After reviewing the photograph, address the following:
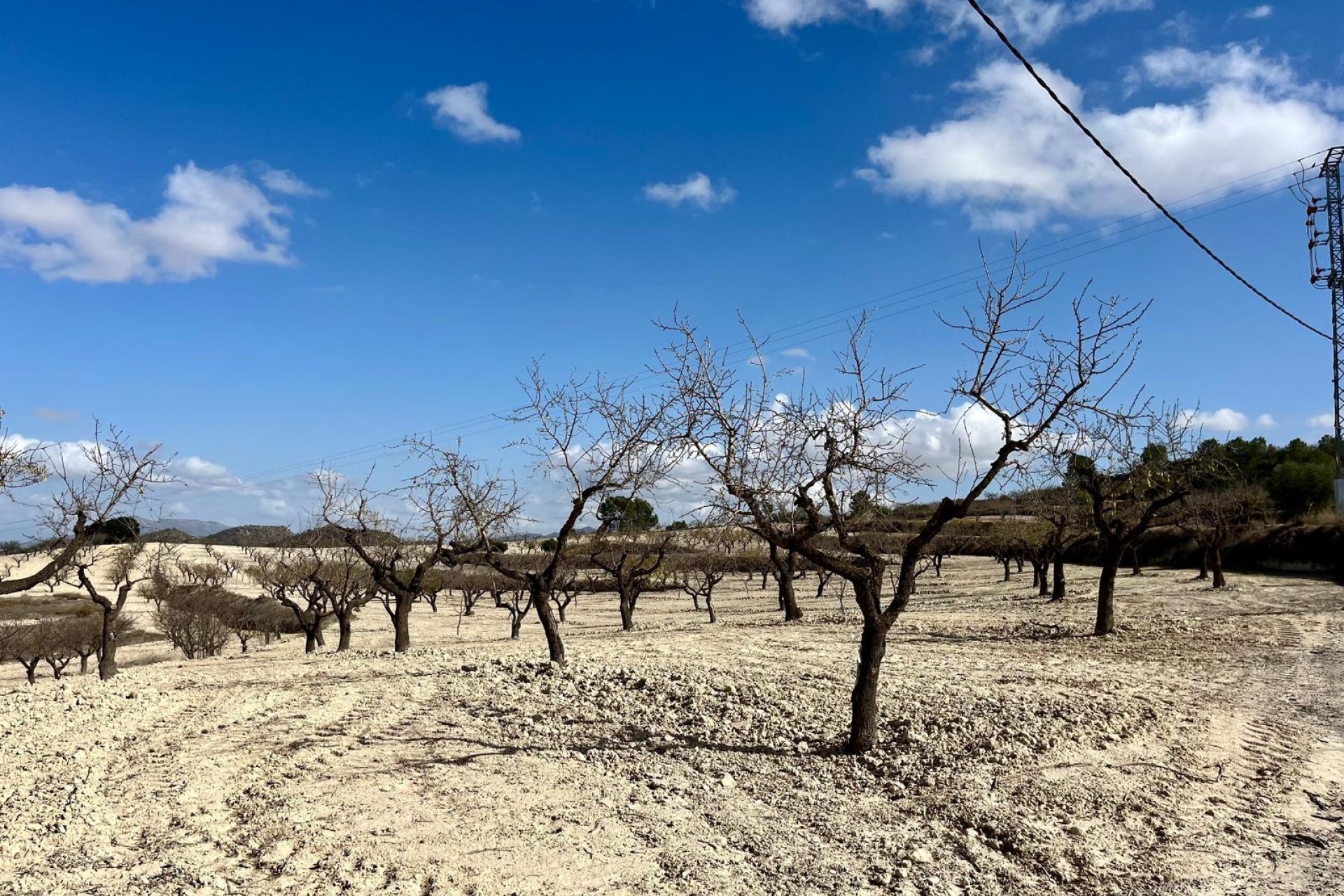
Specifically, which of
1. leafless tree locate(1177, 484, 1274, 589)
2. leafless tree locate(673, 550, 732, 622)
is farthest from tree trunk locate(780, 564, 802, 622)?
leafless tree locate(1177, 484, 1274, 589)

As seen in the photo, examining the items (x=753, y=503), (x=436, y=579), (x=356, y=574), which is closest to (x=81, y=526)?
(x=753, y=503)

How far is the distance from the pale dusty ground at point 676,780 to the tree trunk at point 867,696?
0.66 ft

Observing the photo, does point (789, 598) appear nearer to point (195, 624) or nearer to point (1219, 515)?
point (1219, 515)

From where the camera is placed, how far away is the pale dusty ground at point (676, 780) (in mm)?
5586

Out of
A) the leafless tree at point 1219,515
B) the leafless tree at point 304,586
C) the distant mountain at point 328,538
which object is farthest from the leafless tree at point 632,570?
the leafless tree at point 1219,515

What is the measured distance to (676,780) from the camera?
7223mm

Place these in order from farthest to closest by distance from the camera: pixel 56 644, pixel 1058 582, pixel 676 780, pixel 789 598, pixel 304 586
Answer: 1. pixel 304 586
2. pixel 56 644
3. pixel 1058 582
4. pixel 789 598
5. pixel 676 780

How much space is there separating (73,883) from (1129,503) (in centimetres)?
2044

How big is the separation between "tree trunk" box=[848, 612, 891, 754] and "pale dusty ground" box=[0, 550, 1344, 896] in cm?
20

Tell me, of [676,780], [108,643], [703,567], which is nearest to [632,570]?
[703,567]

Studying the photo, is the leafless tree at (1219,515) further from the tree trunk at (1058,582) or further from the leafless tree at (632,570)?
the leafless tree at (632,570)

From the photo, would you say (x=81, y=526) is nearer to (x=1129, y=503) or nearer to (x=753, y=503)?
(x=753, y=503)

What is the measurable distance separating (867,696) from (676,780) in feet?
6.67

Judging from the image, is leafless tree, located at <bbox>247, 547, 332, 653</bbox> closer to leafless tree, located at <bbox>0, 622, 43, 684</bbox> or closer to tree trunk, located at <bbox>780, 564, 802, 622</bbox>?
leafless tree, located at <bbox>0, 622, 43, 684</bbox>
